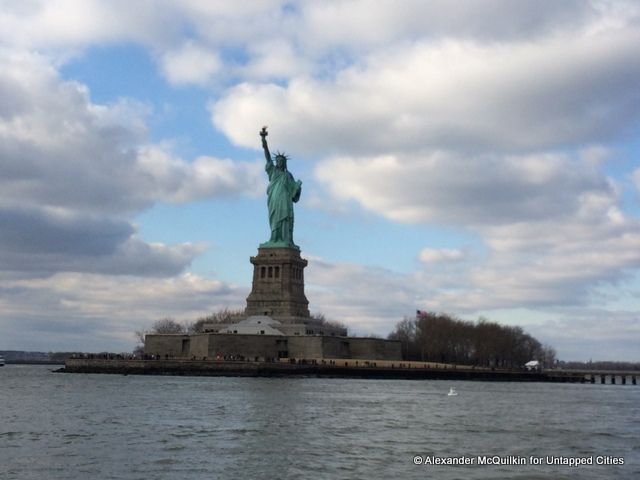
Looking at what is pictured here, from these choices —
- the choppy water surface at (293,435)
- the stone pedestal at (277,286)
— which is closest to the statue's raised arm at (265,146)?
the stone pedestal at (277,286)

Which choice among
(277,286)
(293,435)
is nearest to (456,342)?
(277,286)

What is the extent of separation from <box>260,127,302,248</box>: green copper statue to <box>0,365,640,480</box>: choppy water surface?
142ft

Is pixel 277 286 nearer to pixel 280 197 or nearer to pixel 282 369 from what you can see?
pixel 280 197

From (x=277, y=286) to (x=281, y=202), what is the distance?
9617mm

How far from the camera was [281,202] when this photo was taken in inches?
3836

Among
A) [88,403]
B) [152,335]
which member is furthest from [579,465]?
[152,335]

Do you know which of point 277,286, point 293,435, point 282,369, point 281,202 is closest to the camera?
point 293,435

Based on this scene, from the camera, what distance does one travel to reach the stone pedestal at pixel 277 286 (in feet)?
306

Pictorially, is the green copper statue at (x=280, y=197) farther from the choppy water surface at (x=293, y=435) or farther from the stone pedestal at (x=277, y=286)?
the choppy water surface at (x=293, y=435)

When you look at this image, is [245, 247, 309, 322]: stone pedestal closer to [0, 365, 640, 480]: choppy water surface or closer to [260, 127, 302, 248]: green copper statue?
[260, 127, 302, 248]: green copper statue

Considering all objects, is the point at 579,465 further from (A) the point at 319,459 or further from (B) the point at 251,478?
(B) the point at 251,478

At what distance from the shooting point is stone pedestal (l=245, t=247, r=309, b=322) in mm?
93125

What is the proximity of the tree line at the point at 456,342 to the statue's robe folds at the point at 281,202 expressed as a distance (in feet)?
76.2

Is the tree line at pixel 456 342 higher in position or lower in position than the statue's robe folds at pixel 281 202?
lower
